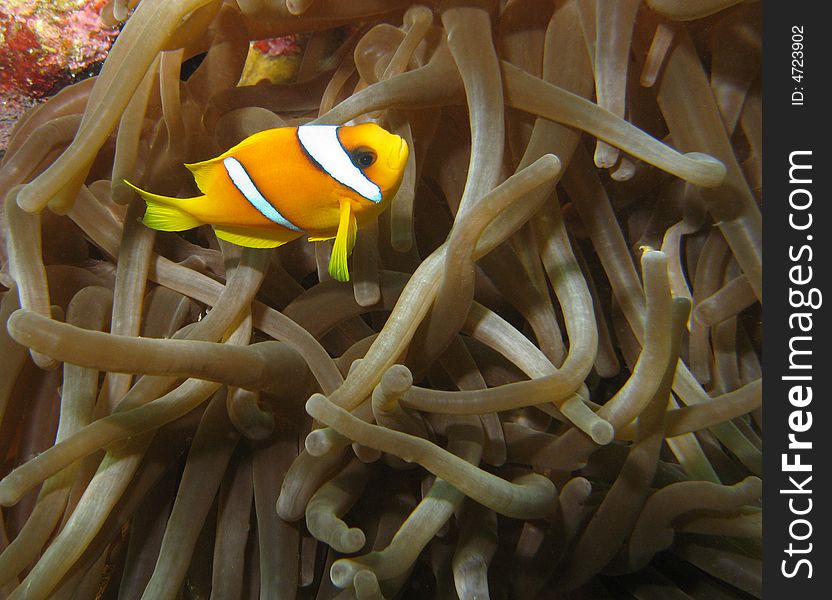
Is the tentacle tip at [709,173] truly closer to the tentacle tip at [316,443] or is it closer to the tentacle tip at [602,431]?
the tentacle tip at [602,431]

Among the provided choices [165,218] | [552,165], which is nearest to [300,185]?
[165,218]

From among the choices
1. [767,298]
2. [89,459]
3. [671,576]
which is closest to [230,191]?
[89,459]

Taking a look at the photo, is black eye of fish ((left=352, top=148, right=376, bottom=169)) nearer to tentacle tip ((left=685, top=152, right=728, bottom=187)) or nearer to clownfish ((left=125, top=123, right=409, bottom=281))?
clownfish ((left=125, top=123, right=409, bottom=281))

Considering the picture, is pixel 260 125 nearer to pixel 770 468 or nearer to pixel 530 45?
pixel 530 45

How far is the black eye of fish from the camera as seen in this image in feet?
2.74

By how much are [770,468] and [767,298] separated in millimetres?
253

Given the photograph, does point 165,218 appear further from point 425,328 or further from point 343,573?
point 343,573

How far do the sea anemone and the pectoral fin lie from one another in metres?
0.06

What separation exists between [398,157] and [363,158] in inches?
2.1

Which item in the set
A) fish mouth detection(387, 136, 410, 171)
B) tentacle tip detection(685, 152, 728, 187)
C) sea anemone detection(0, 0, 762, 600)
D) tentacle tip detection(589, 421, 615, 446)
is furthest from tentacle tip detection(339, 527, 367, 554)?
tentacle tip detection(685, 152, 728, 187)

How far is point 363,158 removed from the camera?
839 mm

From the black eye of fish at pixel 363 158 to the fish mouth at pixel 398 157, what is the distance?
0.03 meters

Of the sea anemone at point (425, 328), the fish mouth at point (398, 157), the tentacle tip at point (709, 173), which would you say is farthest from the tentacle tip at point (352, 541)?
the tentacle tip at point (709, 173)

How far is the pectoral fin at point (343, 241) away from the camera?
83 cm
